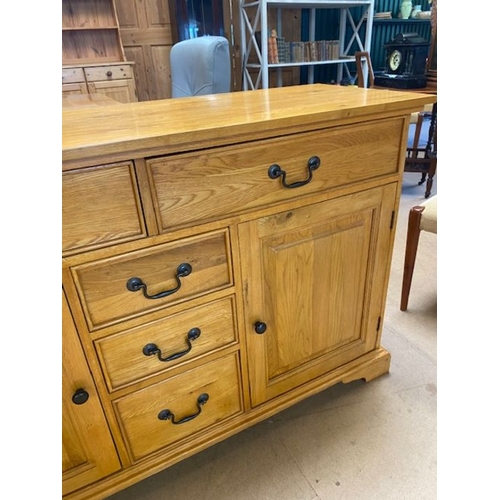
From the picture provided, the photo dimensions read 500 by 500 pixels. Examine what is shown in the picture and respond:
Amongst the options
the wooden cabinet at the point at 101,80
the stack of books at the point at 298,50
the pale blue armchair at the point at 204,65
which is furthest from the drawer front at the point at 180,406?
the stack of books at the point at 298,50

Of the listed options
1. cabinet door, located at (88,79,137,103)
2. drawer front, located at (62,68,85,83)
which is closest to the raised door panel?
cabinet door, located at (88,79,137,103)

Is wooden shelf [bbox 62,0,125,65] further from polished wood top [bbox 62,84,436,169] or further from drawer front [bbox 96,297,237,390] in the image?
drawer front [bbox 96,297,237,390]

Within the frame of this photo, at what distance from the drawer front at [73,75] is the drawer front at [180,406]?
2947 mm

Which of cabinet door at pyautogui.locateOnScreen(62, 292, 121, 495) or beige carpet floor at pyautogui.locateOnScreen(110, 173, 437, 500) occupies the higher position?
cabinet door at pyautogui.locateOnScreen(62, 292, 121, 495)

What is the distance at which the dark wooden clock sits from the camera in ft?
9.78

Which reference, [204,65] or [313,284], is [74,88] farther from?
[313,284]

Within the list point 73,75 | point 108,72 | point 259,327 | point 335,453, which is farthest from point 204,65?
point 335,453

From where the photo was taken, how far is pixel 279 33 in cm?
346

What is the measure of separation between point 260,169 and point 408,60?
3035mm

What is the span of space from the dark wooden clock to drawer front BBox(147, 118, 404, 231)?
8.66 ft

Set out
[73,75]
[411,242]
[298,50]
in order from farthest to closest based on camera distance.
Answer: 1. [298,50]
2. [73,75]
3. [411,242]
